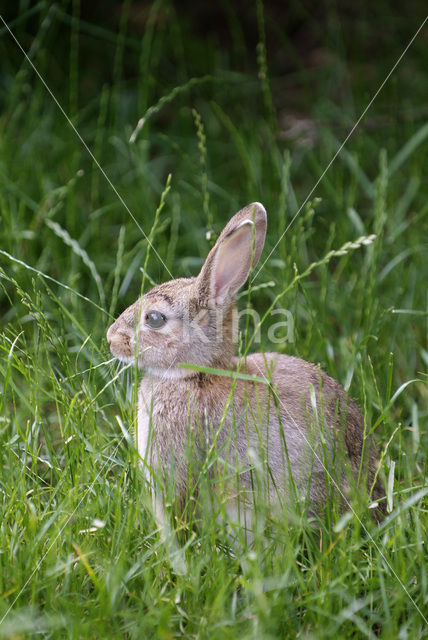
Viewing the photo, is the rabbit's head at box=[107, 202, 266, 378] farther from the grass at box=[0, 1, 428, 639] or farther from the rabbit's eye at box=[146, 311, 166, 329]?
the grass at box=[0, 1, 428, 639]

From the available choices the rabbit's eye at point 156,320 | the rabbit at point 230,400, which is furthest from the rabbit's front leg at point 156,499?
the rabbit's eye at point 156,320

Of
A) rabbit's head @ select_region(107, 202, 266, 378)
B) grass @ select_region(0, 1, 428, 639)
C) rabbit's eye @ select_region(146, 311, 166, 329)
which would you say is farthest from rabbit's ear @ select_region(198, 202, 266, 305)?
grass @ select_region(0, 1, 428, 639)

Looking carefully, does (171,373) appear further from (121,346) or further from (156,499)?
(156,499)

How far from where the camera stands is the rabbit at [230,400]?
3076mm

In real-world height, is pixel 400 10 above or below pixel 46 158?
above

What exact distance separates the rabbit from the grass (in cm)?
14

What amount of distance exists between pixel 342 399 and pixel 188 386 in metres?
0.60

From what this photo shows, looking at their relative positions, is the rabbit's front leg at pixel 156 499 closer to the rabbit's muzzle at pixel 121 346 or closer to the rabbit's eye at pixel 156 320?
the rabbit's muzzle at pixel 121 346

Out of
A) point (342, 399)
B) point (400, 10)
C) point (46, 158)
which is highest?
point (400, 10)

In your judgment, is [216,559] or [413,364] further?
[413,364]

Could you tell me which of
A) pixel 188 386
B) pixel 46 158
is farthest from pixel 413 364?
pixel 46 158

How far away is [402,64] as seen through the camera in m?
6.55

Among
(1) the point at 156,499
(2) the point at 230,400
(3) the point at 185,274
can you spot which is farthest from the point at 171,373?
(3) the point at 185,274

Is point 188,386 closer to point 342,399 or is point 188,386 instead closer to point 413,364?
point 342,399
